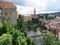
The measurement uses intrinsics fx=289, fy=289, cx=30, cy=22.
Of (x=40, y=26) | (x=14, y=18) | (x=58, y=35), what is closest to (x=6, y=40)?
(x=58, y=35)

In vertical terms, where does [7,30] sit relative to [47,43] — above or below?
above

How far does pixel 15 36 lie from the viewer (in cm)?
1429

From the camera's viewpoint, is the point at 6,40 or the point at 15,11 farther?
the point at 15,11

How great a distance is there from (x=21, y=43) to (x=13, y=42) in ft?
1.37

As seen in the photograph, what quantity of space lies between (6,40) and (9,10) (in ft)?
59.0

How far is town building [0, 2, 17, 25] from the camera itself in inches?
1125

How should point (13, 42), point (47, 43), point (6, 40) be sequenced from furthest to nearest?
point (47, 43) → point (13, 42) → point (6, 40)

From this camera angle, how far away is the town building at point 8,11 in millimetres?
28572

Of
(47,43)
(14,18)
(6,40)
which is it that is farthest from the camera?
(14,18)

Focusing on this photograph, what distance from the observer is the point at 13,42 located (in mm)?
13609

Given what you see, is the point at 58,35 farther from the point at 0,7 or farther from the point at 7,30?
the point at 7,30

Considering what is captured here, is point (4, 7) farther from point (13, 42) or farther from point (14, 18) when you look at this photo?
point (13, 42)

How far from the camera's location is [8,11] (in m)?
30.0

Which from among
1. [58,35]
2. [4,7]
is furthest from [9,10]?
[58,35]
